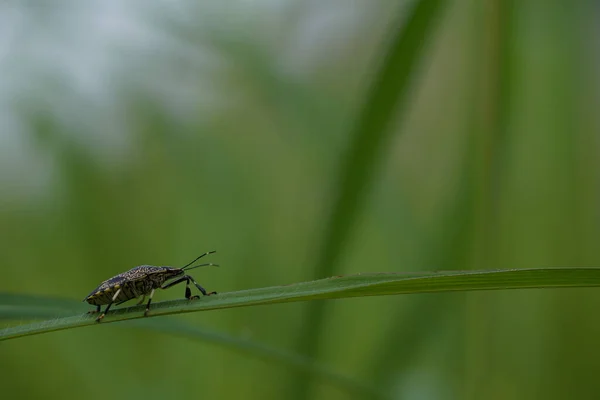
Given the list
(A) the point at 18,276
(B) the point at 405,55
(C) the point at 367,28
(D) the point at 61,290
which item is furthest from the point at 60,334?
(C) the point at 367,28

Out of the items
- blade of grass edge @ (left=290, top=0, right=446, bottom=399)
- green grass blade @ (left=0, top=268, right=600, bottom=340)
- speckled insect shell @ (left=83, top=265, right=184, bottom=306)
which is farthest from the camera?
speckled insect shell @ (left=83, top=265, right=184, bottom=306)

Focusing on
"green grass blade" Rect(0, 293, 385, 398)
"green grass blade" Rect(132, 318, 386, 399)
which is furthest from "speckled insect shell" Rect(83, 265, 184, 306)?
"green grass blade" Rect(132, 318, 386, 399)

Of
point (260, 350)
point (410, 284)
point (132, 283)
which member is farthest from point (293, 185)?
point (410, 284)

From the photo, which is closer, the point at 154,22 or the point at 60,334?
the point at 60,334

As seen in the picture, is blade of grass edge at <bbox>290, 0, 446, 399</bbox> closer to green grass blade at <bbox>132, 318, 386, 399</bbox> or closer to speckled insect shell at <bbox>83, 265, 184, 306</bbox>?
green grass blade at <bbox>132, 318, 386, 399</bbox>

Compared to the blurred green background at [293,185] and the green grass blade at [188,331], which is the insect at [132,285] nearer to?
the green grass blade at [188,331]

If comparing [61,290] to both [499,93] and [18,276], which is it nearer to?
[18,276]

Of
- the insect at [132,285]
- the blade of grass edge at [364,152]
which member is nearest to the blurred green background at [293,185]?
the blade of grass edge at [364,152]

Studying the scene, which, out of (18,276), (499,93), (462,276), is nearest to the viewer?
(462,276)
